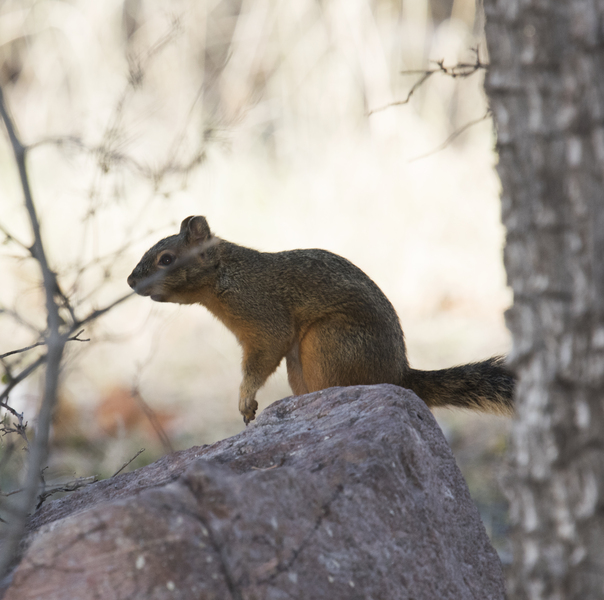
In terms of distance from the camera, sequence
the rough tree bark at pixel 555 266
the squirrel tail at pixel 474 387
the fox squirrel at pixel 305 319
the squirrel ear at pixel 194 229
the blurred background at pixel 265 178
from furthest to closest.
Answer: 1. the blurred background at pixel 265 178
2. the squirrel ear at pixel 194 229
3. the fox squirrel at pixel 305 319
4. the squirrel tail at pixel 474 387
5. the rough tree bark at pixel 555 266

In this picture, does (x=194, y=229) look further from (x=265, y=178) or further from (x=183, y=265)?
(x=265, y=178)

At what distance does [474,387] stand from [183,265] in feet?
5.27

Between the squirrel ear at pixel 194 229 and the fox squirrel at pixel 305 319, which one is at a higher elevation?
the squirrel ear at pixel 194 229

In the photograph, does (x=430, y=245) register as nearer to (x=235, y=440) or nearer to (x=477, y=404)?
(x=477, y=404)

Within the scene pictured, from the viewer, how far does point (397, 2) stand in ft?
33.4

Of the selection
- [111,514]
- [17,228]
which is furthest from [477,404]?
[17,228]

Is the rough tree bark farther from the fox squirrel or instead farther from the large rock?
the fox squirrel

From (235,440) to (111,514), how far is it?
2.77 feet

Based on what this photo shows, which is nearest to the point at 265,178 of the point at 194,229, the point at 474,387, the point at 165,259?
the point at 194,229

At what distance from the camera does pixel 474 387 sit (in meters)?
3.40

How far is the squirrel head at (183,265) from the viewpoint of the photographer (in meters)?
3.79

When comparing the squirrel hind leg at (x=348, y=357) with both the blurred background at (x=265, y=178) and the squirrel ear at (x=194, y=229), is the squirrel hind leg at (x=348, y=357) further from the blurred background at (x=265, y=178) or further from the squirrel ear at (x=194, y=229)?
the blurred background at (x=265, y=178)

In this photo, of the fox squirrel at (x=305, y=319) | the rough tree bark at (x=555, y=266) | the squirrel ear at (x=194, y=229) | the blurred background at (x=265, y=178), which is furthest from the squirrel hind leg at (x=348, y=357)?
the blurred background at (x=265, y=178)

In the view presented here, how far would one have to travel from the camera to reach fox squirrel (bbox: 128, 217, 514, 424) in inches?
138
